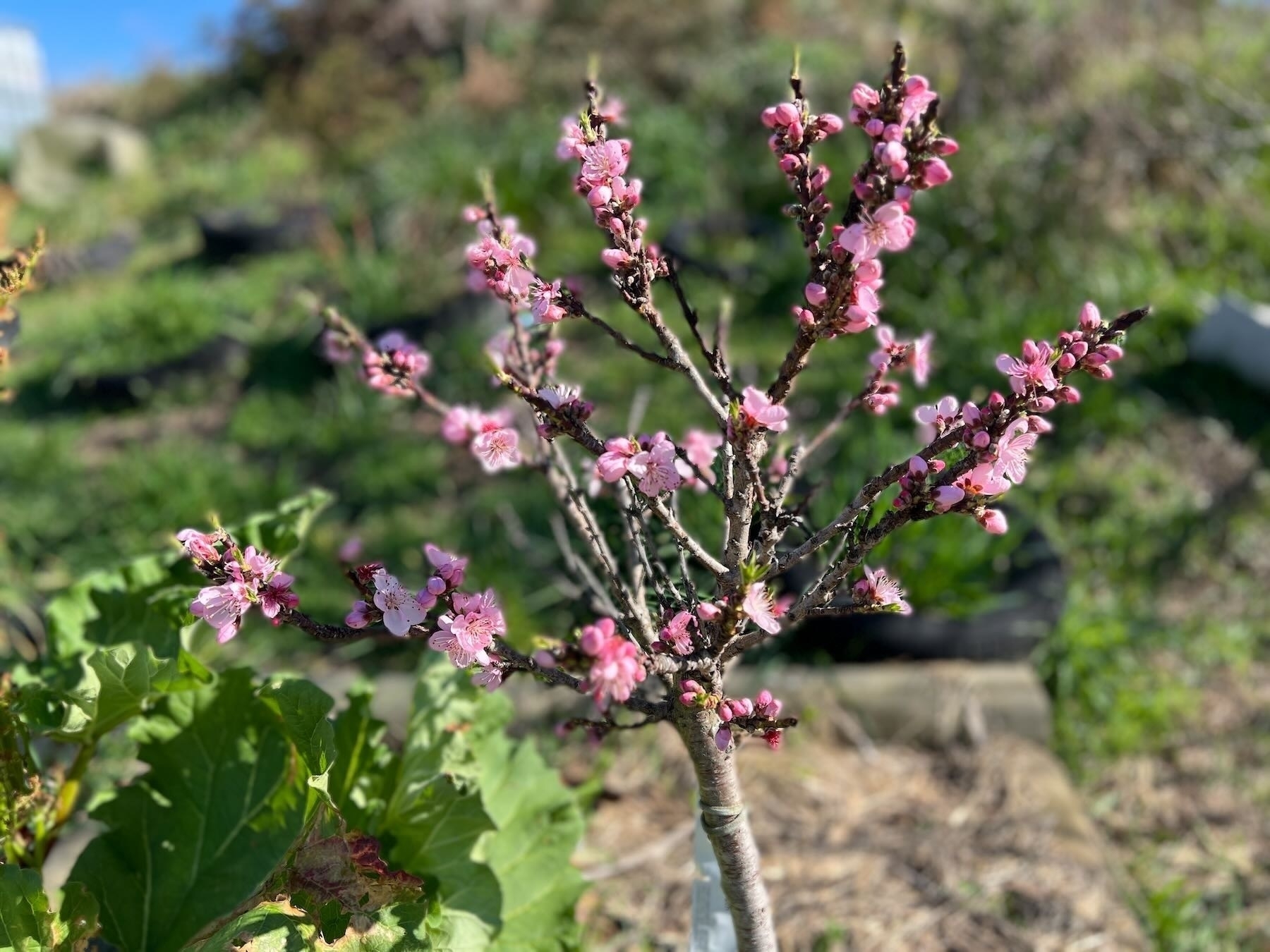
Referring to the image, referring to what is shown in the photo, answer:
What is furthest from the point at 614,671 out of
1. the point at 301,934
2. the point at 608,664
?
the point at 301,934

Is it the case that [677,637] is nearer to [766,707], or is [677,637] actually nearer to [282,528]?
[766,707]

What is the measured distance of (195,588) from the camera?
1699 millimetres

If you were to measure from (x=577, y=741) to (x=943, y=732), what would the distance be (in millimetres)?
1107

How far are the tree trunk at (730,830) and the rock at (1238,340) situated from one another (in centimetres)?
465

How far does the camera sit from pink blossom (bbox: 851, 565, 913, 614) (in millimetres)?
1199

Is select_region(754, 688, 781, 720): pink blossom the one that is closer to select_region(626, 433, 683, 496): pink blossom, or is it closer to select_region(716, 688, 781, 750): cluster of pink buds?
select_region(716, 688, 781, 750): cluster of pink buds

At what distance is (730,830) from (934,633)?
1969 mm

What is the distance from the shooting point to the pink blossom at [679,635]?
48.0 inches

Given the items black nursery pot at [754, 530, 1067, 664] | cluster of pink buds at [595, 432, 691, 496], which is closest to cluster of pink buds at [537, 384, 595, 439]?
cluster of pink buds at [595, 432, 691, 496]

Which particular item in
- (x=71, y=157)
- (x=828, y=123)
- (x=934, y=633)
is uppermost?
(x=71, y=157)

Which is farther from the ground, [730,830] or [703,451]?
[703,451]

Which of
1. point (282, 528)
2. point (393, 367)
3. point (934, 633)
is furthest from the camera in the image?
point (934, 633)

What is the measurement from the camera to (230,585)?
118 centimetres

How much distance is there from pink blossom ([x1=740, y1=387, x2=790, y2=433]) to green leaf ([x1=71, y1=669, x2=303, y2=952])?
1112mm
